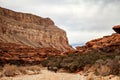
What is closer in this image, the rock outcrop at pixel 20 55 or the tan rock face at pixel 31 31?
the rock outcrop at pixel 20 55

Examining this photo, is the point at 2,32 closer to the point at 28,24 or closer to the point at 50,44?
the point at 28,24

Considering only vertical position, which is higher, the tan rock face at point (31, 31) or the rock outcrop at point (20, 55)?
the tan rock face at point (31, 31)

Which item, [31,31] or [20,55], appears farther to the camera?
[31,31]

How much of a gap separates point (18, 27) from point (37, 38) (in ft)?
36.2

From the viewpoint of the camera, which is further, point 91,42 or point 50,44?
point 50,44

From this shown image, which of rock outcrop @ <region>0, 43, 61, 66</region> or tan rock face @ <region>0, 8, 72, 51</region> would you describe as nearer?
rock outcrop @ <region>0, 43, 61, 66</region>

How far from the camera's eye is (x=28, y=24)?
99.1m

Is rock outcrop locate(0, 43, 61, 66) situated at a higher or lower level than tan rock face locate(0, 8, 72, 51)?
lower

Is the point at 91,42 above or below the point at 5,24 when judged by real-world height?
below

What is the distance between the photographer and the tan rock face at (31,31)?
84500 millimetres

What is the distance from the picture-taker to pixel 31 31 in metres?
96.9

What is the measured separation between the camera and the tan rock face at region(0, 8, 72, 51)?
8450 centimetres

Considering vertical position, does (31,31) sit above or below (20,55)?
above

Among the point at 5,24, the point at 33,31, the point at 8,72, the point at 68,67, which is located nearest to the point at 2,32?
the point at 5,24
